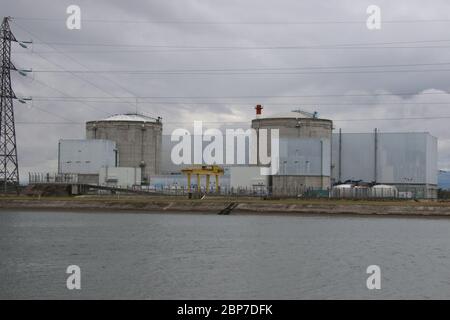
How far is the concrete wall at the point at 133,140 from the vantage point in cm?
10769

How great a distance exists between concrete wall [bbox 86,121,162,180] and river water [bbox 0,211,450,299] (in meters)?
47.3

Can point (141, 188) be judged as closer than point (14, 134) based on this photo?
No

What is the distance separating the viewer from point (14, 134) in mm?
75875

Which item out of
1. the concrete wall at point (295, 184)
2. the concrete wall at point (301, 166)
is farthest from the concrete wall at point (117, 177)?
the concrete wall at point (301, 166)

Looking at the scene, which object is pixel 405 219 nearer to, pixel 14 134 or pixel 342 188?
pixel 342 188

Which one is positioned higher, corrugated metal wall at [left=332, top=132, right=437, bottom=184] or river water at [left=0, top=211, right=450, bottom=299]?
corrugated metal wall at [left=332, top=132, right=437, bottom=184]

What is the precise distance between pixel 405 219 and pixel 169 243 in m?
34.5

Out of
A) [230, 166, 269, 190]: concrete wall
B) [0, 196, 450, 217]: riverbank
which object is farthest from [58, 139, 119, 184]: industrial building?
[230, 166, 269, 190]: concrete wall

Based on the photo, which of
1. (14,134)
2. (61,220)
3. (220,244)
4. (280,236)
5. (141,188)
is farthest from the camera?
(141,188)

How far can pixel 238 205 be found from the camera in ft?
250

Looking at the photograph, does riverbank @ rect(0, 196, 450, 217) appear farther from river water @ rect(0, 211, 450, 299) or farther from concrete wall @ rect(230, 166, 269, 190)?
river water @ rect(0, 211, 450, 299)

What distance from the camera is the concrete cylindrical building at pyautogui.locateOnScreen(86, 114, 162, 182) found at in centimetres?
10769
